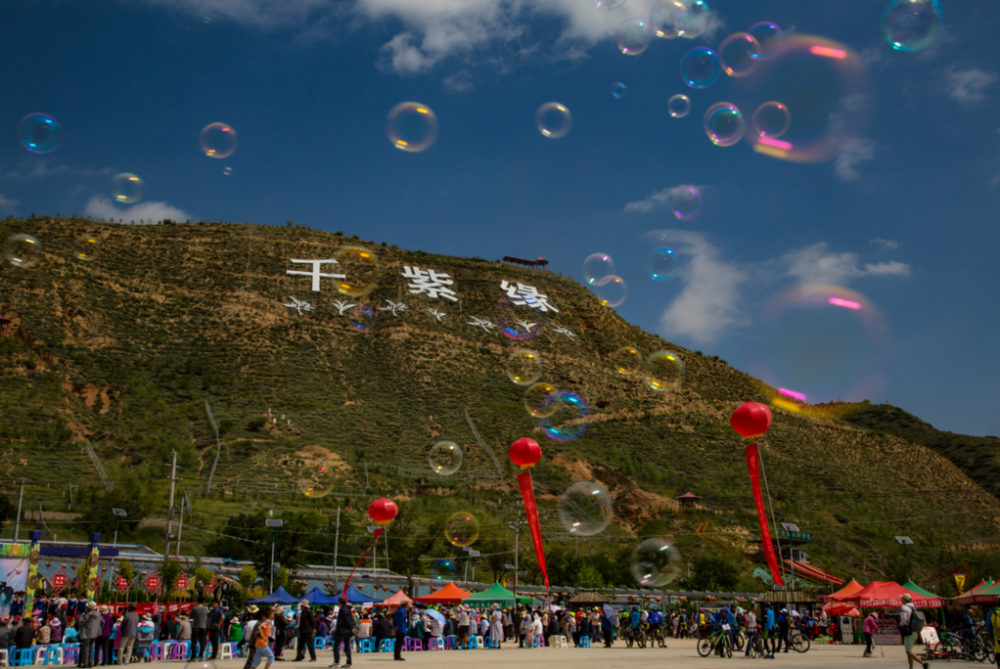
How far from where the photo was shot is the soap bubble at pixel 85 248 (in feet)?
230

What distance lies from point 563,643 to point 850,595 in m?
9.98

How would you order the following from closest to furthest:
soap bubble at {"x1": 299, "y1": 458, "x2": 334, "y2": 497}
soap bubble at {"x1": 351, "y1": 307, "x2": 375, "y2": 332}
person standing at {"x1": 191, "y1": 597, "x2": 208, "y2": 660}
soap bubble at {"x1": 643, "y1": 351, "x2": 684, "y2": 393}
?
person standing at {"x1": 191, "y1": 597, "x2": 208, "y2": 660}
soap bubble at {"x1": 299, "y1": 458, "x2": 334, "y2": 497}
soap bubble at {"x1": 351, "y1": 307, "x2": 375, "y2": 332}
soap bubble at {"x1": 643, "y1": 351, "x2": 684, "y2": 393}

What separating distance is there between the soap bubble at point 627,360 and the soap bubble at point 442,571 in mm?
45304

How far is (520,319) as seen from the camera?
85.1 meters

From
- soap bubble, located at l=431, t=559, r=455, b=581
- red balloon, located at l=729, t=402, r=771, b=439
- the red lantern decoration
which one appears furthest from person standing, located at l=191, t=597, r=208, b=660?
soap bubble, located at l=431, t=559, r=455, b=581

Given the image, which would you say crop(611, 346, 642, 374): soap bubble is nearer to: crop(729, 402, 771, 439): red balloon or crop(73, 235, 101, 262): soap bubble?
crop(73, 235, 101, 262): soap bubble

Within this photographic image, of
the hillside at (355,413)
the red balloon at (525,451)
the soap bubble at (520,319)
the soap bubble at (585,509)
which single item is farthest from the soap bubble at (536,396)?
Result: the red balloon at (525,451)

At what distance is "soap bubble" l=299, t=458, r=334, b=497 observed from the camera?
46.1 m

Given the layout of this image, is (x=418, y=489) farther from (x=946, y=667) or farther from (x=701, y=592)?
(x=946, y=667)

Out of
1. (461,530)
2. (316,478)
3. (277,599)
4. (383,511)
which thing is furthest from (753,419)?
(316,478)

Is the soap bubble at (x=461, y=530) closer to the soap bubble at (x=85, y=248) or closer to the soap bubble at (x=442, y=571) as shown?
the soap bubble at (x=442, y=571)

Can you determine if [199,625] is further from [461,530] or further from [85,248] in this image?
[85,248]

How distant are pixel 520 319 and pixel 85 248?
42674 mm

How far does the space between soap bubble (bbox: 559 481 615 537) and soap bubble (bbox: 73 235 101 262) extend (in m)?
47.3
